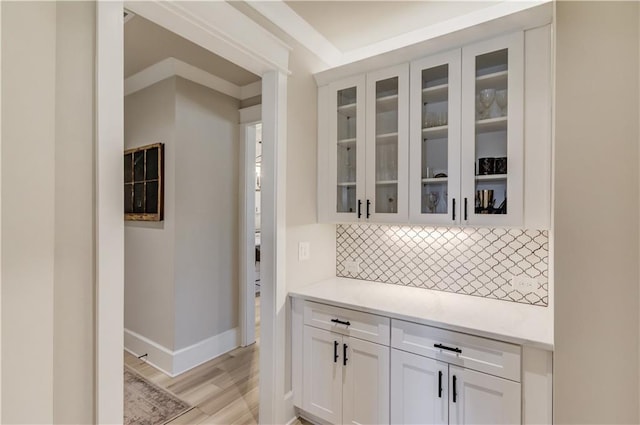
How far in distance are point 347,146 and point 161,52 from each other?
172 cm

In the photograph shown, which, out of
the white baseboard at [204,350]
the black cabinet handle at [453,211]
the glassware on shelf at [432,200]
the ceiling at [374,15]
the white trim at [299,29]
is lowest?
the white baseboard at [204,350]

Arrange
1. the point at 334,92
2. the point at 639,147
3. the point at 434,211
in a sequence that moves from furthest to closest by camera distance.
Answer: the point at 334,92, the point at 434,211, the point at 639,147

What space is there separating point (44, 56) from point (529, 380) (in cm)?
221

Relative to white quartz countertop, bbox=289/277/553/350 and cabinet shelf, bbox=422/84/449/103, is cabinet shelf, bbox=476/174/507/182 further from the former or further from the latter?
white quartz countertop, bbox=289/277/553/350

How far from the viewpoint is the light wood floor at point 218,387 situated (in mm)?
2213

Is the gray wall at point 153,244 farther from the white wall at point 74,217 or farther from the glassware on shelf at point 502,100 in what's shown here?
the glassware on shelf at point 502,100

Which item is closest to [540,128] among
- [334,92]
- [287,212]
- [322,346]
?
[334,92]

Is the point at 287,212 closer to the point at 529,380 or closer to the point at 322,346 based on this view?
the point at 322,346

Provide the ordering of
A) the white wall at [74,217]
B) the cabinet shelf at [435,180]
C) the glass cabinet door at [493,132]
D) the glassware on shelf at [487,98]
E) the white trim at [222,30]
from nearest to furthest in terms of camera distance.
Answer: the white wall at [74,217]
the white trim at [222,30]
the glass cabinet door at [493,132]
the glassware on shelf at [487,98]
the cabinet shelf at [435,180]

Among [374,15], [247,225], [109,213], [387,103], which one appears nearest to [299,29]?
[374,15]

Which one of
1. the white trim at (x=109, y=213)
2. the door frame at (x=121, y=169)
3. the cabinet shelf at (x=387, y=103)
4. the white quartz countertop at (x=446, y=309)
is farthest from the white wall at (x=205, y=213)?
the cabinet shelf at (x=387, y=103)

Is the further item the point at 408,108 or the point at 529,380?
the point at 408,108

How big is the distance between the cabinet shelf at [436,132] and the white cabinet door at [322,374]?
4.37 feet

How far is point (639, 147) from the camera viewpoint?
0.29 meters
